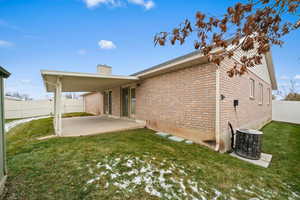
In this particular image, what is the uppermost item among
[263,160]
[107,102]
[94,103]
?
[107,102]

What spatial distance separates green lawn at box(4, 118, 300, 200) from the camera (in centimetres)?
207

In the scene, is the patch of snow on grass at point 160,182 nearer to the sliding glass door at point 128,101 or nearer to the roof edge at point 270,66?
the sliding glass door at point 128,101

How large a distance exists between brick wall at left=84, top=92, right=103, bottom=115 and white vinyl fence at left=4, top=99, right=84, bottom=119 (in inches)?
64.0

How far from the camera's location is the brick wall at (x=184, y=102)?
4.25 m

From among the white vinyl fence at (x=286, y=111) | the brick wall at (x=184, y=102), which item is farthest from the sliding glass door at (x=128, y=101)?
the white vinyl fence at (x=286, y=111)

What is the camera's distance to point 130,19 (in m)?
6.84

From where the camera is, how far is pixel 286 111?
10.9 metres

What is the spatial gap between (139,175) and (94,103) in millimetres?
14475

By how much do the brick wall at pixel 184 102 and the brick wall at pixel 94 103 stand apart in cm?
794

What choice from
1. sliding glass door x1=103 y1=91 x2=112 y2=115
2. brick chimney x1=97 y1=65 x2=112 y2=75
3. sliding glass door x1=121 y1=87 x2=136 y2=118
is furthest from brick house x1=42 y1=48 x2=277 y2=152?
sliding glass door x1=103 y1=91 x2=112 y2=115

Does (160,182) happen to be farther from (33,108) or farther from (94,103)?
(33,108)

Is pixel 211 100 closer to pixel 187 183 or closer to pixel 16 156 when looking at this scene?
pixel 187 183

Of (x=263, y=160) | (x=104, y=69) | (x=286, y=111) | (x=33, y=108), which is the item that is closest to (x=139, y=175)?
(x=263, y=160)

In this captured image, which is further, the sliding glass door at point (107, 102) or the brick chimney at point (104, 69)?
the sliding glass door at point (107, 102)
